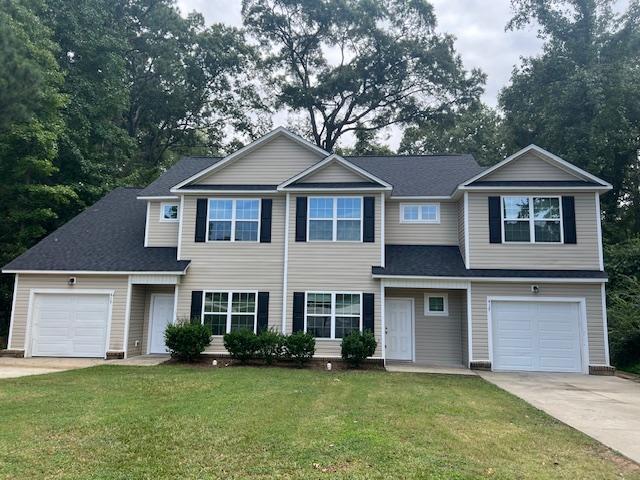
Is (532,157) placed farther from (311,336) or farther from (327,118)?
(327,118)

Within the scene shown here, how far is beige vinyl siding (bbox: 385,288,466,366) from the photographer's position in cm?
1413

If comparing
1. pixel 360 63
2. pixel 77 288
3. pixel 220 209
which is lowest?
pixel 77 288

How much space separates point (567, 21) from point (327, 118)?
1582 centimetres

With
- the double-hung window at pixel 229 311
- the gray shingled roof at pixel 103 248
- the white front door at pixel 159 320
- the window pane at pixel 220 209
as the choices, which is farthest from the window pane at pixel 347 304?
the white front door at pixel 159 320

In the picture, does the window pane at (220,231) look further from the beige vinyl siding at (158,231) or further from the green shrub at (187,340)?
the green shrub at (187,340)

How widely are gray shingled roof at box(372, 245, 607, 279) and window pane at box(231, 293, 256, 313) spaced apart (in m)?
3.94

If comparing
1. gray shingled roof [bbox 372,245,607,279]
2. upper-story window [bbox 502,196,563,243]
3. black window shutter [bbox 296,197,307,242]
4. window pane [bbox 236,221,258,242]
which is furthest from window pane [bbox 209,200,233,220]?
upper-story window [bbox 502,196,563,243]

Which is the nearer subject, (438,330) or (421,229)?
(438,330)

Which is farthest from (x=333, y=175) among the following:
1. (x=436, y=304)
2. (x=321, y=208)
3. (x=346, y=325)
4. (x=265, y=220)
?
(x=436, y=304)

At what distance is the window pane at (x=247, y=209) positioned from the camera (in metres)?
14.4

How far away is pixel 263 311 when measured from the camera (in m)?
13.7

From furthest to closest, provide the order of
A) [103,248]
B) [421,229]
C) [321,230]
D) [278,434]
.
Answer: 1. [421,229]
2. [103,248]
3. [321,230]
4. [278,434]

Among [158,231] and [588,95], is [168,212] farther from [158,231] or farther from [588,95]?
[588,95]

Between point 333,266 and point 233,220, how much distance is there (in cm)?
364
